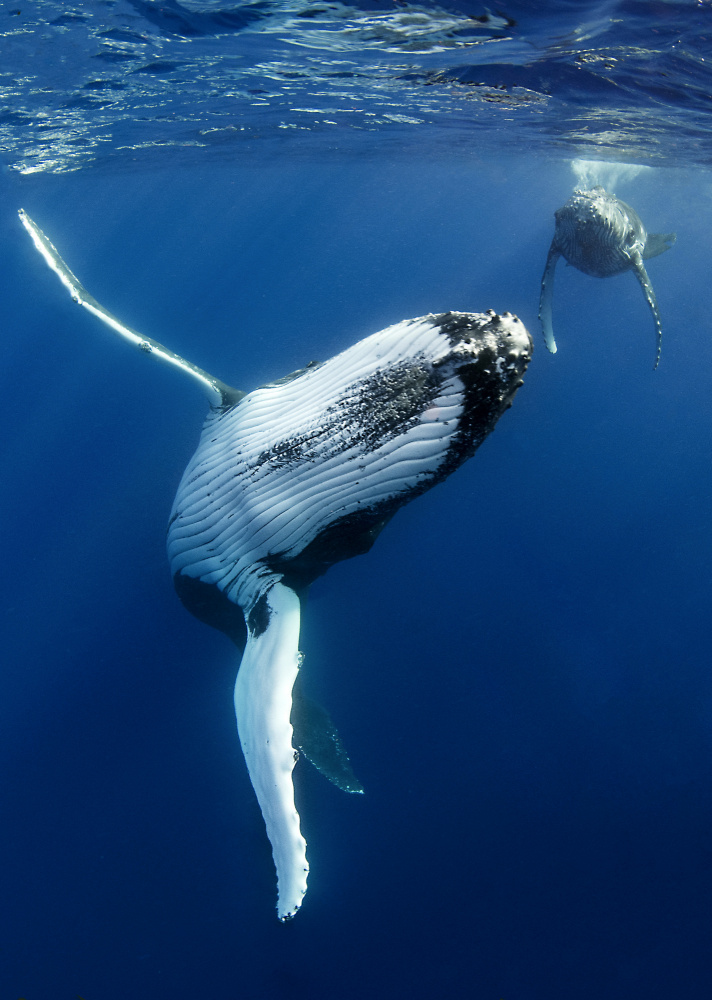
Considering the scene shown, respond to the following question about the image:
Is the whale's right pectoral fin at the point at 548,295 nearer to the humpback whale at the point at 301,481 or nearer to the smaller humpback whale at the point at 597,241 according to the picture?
the smaller humpback whale at the point at 597,241

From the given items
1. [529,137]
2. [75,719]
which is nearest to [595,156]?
[529,137]

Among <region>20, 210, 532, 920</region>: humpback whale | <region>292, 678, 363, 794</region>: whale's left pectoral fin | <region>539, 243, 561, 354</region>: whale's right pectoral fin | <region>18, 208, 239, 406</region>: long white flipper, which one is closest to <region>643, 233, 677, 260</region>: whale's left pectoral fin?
<region>539, 243, 561, 354</region>: whale's right pectoral fin

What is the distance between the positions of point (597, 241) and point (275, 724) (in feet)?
37.0

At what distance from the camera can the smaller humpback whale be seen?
33.7 ft

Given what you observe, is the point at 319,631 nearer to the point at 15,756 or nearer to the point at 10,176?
the point at 15,756

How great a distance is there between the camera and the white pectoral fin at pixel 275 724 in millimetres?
2963

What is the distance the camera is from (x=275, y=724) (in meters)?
3.20

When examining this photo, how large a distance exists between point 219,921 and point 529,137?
22588 millimetres

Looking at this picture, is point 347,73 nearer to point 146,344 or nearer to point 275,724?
point 146,344

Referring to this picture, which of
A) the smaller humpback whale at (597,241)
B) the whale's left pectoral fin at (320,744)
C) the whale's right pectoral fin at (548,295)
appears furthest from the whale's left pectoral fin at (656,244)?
the whale's left pectoral fin at (320,744)

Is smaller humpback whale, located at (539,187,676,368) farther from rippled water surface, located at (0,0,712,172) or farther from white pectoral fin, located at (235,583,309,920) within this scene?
white pectoral fin, located at (235,583,309,920)

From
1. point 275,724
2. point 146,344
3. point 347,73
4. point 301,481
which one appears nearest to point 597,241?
point 347,73

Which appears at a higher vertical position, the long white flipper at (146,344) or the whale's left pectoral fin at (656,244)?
the whale's left pectoral fin at (656,244)

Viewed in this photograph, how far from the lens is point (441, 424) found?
9.23 ft
